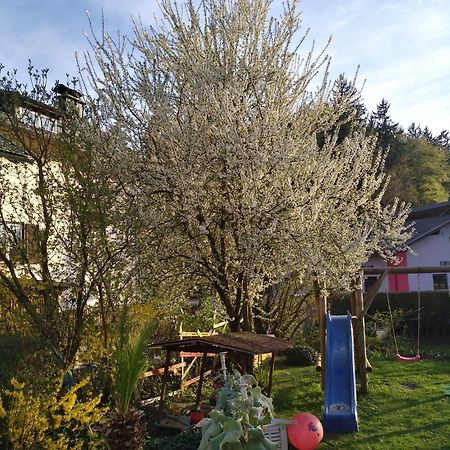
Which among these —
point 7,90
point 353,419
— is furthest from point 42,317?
point 353,419

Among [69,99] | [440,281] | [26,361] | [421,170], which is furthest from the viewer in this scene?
[421,170]

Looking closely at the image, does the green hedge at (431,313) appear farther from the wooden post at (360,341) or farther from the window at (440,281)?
the wooden post at (360,341)

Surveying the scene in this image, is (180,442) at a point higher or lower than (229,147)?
lower

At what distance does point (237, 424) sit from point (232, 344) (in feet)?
11.5

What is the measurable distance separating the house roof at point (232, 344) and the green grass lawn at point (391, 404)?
1429 mm

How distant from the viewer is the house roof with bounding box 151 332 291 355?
6984 millimetres

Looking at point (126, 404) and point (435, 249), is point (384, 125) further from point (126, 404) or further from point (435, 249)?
point (126, 404)

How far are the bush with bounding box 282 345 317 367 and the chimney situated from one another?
771 centimetres

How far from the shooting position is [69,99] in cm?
857

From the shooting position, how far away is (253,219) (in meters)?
9.20

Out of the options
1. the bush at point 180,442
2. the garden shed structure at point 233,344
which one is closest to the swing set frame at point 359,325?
the garden shed structure at point 233,344

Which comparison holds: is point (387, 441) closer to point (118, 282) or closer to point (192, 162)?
point (118, 282)

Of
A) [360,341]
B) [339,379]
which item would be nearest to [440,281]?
[360,341]

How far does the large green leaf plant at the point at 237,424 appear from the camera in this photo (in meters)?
3.59
